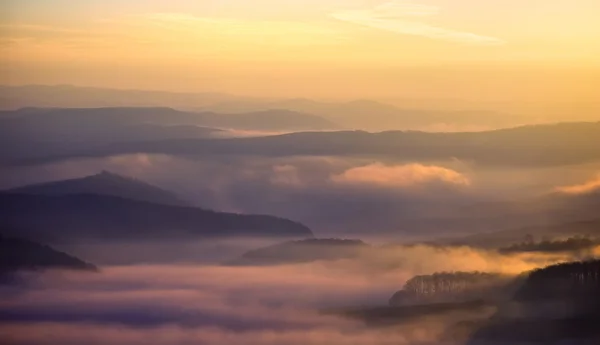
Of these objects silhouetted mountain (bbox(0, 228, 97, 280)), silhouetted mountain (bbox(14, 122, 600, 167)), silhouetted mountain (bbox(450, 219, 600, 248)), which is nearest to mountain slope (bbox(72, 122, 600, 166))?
silhouetted mountain (bbox(14, 122, 600, 167))

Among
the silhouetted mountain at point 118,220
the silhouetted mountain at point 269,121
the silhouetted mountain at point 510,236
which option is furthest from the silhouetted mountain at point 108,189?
the silhouetted mountain at point 510,236

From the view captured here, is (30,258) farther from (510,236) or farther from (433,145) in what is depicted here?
(510,236)

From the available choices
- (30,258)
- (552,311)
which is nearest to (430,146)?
(552,311)

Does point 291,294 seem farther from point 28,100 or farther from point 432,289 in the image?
point 28,100

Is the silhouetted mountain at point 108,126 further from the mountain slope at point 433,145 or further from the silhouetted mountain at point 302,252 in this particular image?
the silhouetted mountain at point 302,252

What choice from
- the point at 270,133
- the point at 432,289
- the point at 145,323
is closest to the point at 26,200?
the point at 145,323
